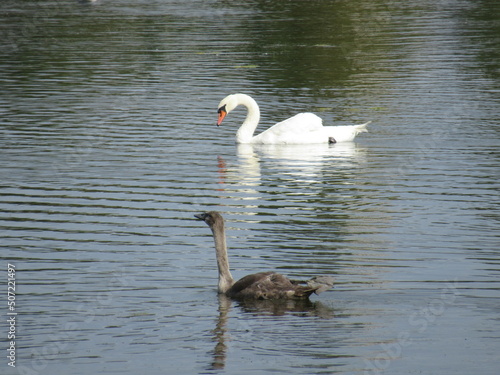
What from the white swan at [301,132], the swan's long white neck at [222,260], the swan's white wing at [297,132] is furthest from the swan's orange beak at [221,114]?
the swan's long white neck at [222,260]

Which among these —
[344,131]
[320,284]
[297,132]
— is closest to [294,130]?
[297,132]

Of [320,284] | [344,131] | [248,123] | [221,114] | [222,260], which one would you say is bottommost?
[320,284]

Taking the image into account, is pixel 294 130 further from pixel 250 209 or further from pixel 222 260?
pixel 222 260

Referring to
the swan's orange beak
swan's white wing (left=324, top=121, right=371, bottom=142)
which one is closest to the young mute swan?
swan's white wing (left=324, top=121, right=371, bottom=142)

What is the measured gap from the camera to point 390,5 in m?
52.7

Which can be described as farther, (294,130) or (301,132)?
(301,132)

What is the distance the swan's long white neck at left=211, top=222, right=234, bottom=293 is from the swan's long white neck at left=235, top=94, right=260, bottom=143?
1024 cm

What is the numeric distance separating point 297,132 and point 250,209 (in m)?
5.79

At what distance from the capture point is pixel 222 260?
1134 cm

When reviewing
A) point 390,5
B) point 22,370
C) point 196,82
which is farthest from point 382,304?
point 390,5

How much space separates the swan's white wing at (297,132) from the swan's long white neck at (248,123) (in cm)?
20

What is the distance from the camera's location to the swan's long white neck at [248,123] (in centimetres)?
2175

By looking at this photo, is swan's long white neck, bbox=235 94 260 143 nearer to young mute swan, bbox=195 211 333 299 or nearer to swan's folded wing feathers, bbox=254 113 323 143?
swan's folded wing feathers, bbox=254 113 323 143

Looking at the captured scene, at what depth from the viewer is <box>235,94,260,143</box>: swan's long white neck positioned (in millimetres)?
21752
